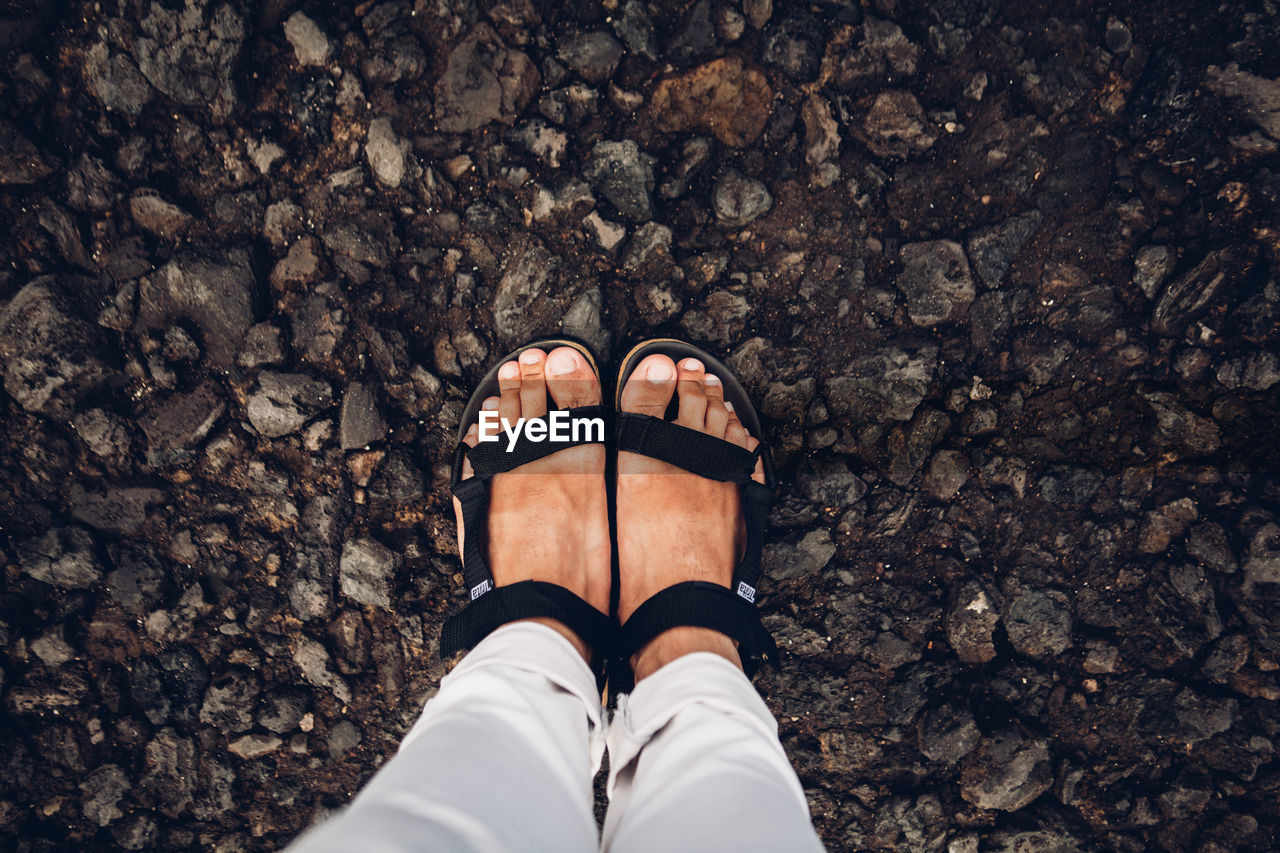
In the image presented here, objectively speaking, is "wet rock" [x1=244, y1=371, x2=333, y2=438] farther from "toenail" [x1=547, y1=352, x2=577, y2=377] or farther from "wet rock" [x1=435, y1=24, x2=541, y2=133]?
"wet rock" [x1=435, y1=24, x2=541, y2=133]

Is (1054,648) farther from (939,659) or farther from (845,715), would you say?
(845,715)

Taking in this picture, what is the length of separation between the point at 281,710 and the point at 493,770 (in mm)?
993

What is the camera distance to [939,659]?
1.64m

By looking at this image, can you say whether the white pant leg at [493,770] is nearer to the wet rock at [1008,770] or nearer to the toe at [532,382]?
the toe at [532,382]

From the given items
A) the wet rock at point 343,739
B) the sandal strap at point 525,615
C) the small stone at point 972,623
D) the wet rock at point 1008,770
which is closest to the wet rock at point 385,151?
the sandal strap at point 525,615

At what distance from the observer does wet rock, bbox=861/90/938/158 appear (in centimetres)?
154

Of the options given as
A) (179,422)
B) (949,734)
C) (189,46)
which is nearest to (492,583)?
(179,422)

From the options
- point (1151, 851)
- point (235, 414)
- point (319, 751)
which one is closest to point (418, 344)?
point (235, 414)

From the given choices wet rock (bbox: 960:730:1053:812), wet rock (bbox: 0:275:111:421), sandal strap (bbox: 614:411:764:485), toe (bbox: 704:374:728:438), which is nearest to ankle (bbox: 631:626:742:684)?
sandal strap (bbox: 614:411:764:485)

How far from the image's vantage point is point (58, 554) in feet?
5.16

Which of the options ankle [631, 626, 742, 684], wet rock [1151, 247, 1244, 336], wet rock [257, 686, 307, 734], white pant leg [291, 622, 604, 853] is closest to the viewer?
white pant leg [291, 622, 604, 853]

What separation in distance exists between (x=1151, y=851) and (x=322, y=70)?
9.31 ft

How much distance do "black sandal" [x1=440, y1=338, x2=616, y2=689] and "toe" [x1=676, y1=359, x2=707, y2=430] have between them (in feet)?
0.73

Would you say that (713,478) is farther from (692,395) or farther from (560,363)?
(560,363)
